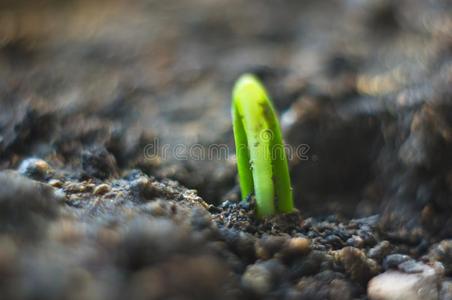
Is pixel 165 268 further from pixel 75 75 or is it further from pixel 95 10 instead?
pixel 95 10

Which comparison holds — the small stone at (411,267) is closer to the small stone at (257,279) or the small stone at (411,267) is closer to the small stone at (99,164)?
the small stone at (257,279)

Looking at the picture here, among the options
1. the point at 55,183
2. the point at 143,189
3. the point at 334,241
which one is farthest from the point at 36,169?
the point at 334,241

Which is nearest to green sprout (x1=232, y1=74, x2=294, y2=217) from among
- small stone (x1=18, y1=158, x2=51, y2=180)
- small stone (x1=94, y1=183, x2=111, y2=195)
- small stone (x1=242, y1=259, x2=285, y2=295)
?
small stone (x1=242, y1=259, x2=285, y2=295)

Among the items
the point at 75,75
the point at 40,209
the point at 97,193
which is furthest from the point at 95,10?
the point at 40,209

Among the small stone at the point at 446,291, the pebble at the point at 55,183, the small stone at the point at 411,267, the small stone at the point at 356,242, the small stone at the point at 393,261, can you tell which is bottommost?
the small stone at the point at 446,291

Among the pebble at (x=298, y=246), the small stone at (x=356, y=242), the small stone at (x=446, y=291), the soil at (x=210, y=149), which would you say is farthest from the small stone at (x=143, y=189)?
the small stone at (x=446, y=291)

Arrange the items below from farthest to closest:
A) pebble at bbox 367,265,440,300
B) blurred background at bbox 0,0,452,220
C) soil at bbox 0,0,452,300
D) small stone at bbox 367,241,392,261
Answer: blurred background at bbox 0,0,452,220 → small stone at bbox 367,241,392,261 → pebble at bbox 367,265,440,300 → soil at bbox 0,0,452,300

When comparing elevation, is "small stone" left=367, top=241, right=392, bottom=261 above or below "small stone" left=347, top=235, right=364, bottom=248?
below

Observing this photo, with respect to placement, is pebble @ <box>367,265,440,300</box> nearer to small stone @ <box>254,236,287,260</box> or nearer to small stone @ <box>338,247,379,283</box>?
small stone @ <box>338,247,379,283</box>

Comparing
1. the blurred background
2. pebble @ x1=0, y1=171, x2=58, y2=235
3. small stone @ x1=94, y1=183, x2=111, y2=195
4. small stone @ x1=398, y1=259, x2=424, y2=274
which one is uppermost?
the blurred background
